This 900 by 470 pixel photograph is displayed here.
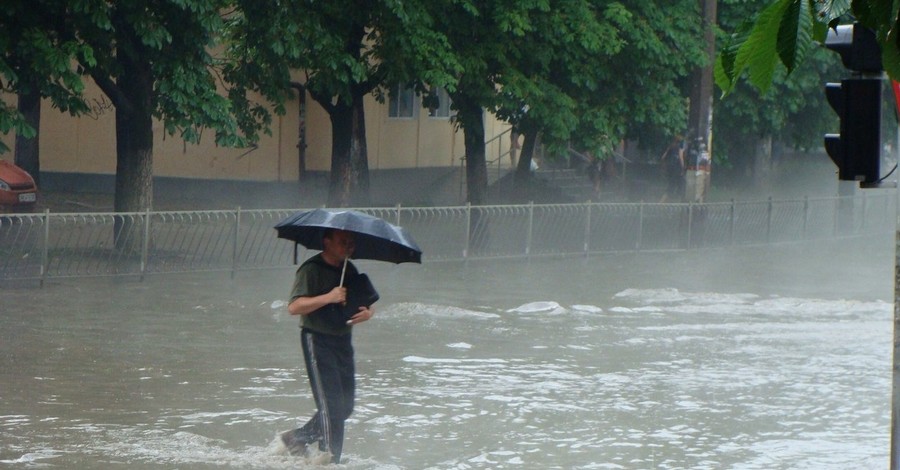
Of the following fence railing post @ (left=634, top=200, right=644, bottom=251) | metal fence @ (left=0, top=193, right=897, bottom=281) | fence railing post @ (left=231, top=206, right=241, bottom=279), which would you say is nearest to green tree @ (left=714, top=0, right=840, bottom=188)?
metal fence @ (left=0, top=193, right=897, bottom=281)

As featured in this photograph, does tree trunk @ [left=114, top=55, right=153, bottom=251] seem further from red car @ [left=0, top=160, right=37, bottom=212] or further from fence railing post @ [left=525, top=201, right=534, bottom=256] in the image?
fence railing post @ [left=525, top=201, right=534, bottom=256]

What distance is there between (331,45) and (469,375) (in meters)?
9.68

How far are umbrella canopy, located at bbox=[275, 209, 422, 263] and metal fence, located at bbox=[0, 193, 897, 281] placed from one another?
22.9ft

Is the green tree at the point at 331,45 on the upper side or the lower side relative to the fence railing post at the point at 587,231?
upper

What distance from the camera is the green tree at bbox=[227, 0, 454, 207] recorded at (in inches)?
715

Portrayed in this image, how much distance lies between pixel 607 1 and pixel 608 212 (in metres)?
4.06

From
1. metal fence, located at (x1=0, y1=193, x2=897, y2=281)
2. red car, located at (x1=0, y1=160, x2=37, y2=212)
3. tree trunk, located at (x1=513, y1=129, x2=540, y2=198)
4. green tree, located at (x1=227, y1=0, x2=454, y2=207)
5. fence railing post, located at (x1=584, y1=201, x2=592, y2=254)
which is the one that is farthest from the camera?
tree trunk, located at (x1=513, y1=129, x2=540, y2=198)

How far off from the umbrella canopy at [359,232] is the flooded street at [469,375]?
51.4 inches

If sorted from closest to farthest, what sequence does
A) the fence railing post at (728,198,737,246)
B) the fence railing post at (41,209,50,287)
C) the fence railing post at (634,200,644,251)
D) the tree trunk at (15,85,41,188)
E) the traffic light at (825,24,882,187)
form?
the traffic light at (825,24,882,187) < the fence railing post at (41,209,50,287) < the fence railing post at (634,200,644,251) < the fence railing post at (728,198,737,246) < the tree trunk at (15,85,41,188)

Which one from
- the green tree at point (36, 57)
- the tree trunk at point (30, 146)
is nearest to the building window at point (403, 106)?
the tree trunk at point (30, 146)

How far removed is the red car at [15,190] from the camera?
2114cm

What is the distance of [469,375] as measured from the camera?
10578mm

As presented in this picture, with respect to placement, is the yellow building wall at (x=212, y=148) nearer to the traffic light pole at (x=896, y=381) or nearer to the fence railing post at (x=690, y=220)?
the fence railing post at (x=690, y=220)

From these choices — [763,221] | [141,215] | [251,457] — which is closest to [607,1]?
[763,221]
